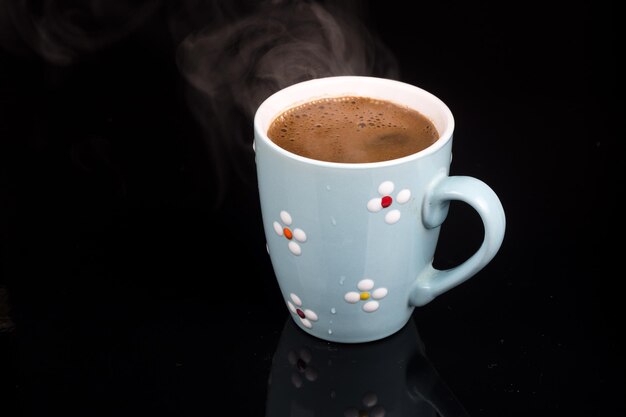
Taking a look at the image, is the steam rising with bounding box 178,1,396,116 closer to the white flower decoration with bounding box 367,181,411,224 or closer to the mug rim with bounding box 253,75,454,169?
the mug rim with bounding box 253,75,454,169

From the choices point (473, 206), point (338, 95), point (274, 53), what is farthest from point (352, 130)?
point (274, 53)

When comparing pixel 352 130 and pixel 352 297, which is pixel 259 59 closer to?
pixel 352 130

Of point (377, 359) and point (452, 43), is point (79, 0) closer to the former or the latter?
point (452, 43)

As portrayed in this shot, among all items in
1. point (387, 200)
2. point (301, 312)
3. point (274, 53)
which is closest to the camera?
point (387, 200)

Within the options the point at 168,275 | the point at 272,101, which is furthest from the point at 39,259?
the point at 272,101

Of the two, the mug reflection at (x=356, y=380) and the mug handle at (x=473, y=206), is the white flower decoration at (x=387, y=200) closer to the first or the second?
the mug handle at (x=473, y=206)

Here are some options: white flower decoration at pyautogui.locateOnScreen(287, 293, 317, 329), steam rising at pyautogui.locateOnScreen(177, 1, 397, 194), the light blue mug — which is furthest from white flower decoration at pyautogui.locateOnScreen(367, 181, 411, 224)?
steam rising at pyautogui.locateOnScreen(177, 1, 397, 194)
